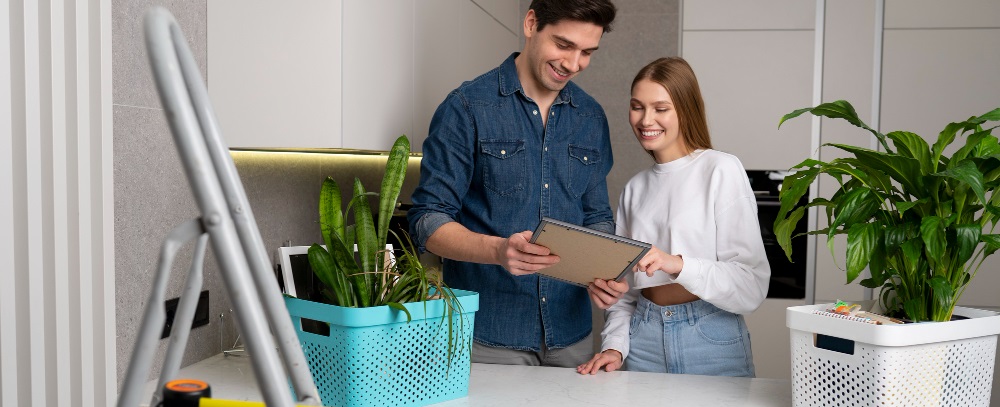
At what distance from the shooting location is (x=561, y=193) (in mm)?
2107

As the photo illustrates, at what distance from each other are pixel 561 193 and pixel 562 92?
0.25m

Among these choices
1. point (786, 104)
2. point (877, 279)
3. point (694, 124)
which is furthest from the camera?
point (786, 104)

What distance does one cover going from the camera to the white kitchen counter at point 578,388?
5.11 ft

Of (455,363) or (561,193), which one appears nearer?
(455,363)

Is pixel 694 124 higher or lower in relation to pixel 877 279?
higher

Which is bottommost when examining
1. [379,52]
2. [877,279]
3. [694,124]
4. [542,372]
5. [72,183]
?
[542,372]

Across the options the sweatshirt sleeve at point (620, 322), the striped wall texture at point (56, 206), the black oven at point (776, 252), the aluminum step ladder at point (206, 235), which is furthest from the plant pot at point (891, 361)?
the black oven at point (776, 252)

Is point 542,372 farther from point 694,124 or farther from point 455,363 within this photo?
point 694,124

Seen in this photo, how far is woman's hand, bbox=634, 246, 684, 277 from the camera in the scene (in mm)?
1698

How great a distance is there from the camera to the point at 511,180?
6.77 feet

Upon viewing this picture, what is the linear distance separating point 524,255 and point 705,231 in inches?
19.2

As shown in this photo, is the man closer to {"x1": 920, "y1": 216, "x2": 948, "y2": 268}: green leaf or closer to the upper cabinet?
the upper cabinet

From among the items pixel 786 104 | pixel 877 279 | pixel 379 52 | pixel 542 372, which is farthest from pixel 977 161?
pixel 786 104

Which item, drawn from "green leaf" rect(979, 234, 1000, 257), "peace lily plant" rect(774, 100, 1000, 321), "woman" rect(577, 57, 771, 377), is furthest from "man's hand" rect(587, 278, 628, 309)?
"green leaf" rect(979, 234, 1000, 257)
